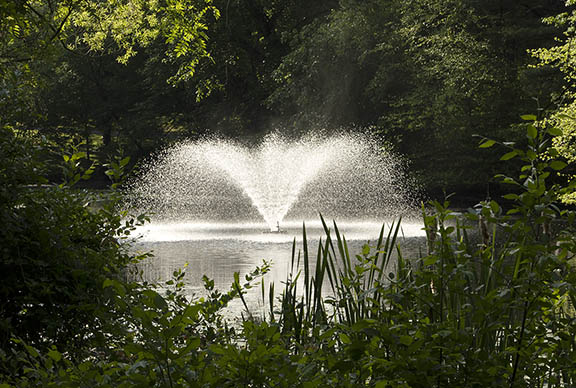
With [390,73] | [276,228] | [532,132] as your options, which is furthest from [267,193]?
[532,132]

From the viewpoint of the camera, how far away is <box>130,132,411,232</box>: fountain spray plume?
26.6 metres

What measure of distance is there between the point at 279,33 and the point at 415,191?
916cm

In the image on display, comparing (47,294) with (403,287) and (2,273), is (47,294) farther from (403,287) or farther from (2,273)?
(403,287)

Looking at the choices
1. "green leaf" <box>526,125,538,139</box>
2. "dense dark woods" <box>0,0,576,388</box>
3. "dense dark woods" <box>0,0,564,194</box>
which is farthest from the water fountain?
"green leaf" <box>526,125,538,139</box>

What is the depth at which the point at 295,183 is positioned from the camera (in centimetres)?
2478

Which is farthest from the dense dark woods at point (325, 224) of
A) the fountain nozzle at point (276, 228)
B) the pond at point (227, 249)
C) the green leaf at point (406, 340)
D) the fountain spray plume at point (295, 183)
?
the fountain nozzle at point (276, 228)

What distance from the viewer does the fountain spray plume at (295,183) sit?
87.4ft

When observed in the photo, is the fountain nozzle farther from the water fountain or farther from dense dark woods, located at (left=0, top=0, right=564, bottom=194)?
dense dark woods, located at (left=0, top=0, right=564, bottom=194)

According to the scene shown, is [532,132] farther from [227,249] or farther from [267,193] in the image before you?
[267,193]

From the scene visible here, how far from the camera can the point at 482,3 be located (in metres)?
25.3

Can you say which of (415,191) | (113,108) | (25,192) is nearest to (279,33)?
(415,191)

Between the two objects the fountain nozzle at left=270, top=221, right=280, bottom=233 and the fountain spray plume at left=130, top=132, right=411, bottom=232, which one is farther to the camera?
the fountain spray plume at left=130, top=132, right=411, bottom=232

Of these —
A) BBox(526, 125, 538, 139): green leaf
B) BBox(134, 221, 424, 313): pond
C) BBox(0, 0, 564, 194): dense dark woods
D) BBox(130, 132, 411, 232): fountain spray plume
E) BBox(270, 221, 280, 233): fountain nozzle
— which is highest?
BBox(0, 0, 564, 194): dense dark woods

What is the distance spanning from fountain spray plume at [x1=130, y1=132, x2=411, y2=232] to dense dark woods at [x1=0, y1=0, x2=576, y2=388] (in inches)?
36.0
